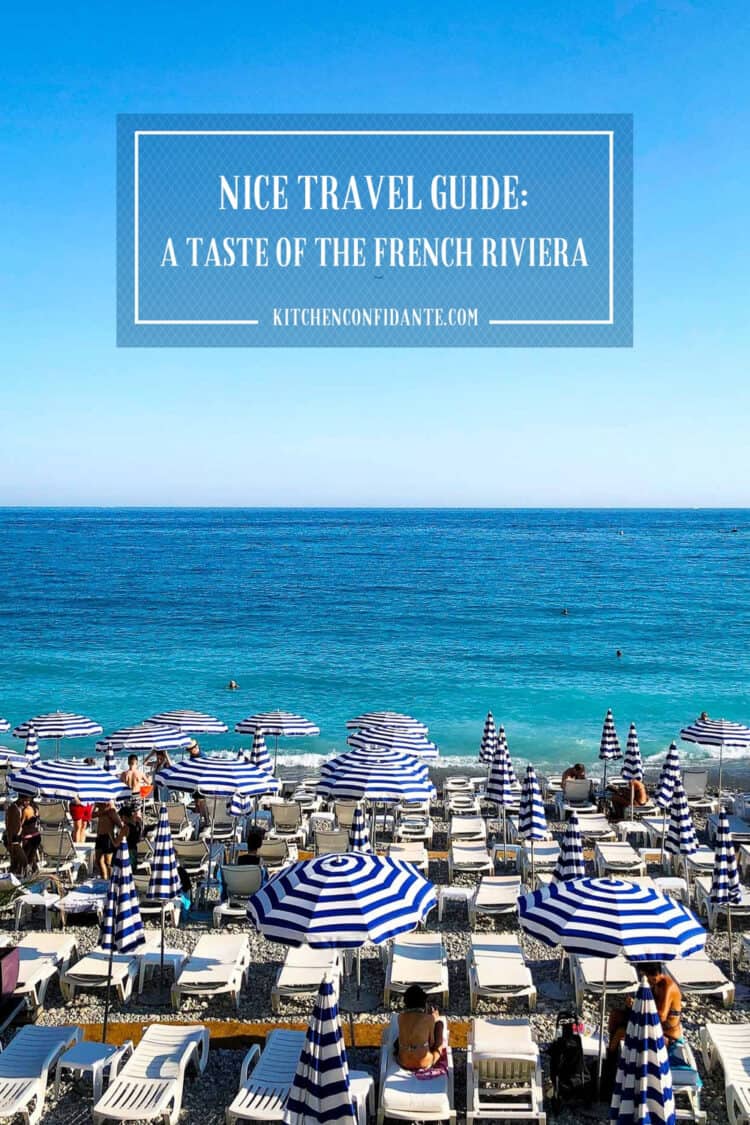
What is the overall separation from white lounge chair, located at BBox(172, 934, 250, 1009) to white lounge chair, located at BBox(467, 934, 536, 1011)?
222 cm

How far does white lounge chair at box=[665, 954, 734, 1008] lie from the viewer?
9211mm

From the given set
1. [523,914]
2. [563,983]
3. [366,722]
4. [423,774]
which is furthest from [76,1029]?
[366,722]

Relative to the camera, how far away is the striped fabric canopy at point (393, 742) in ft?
49.3

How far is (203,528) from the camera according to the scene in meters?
154

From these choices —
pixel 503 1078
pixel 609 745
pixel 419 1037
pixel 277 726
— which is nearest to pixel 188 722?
pixel 277 726

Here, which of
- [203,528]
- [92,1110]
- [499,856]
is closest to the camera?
[92,1110]

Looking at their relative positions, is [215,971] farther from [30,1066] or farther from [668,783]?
[668,783]

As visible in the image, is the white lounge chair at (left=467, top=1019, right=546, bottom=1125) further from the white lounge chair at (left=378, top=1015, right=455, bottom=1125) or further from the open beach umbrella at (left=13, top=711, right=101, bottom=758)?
the open beach umbrella at (left=13, top=711, right=101, bottom=758)

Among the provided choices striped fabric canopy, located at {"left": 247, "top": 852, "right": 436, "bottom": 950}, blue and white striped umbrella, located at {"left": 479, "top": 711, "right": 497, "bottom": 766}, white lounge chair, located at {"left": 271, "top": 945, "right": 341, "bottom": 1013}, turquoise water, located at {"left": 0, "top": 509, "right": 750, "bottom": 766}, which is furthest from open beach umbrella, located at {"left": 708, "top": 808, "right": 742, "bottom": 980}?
turquoise water, located at {"left": 0, "top": 509, "right": 750, "bottom": 766}

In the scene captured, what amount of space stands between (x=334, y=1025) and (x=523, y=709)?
2617 centimetres

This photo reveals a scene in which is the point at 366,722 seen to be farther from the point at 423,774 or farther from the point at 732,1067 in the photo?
the point at 732,1067

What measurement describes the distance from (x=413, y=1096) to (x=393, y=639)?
41.2 meters

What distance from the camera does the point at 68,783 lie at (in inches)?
485

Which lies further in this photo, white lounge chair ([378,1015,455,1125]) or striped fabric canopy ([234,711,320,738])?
striped fabric canopy ([234,711,320,738])
